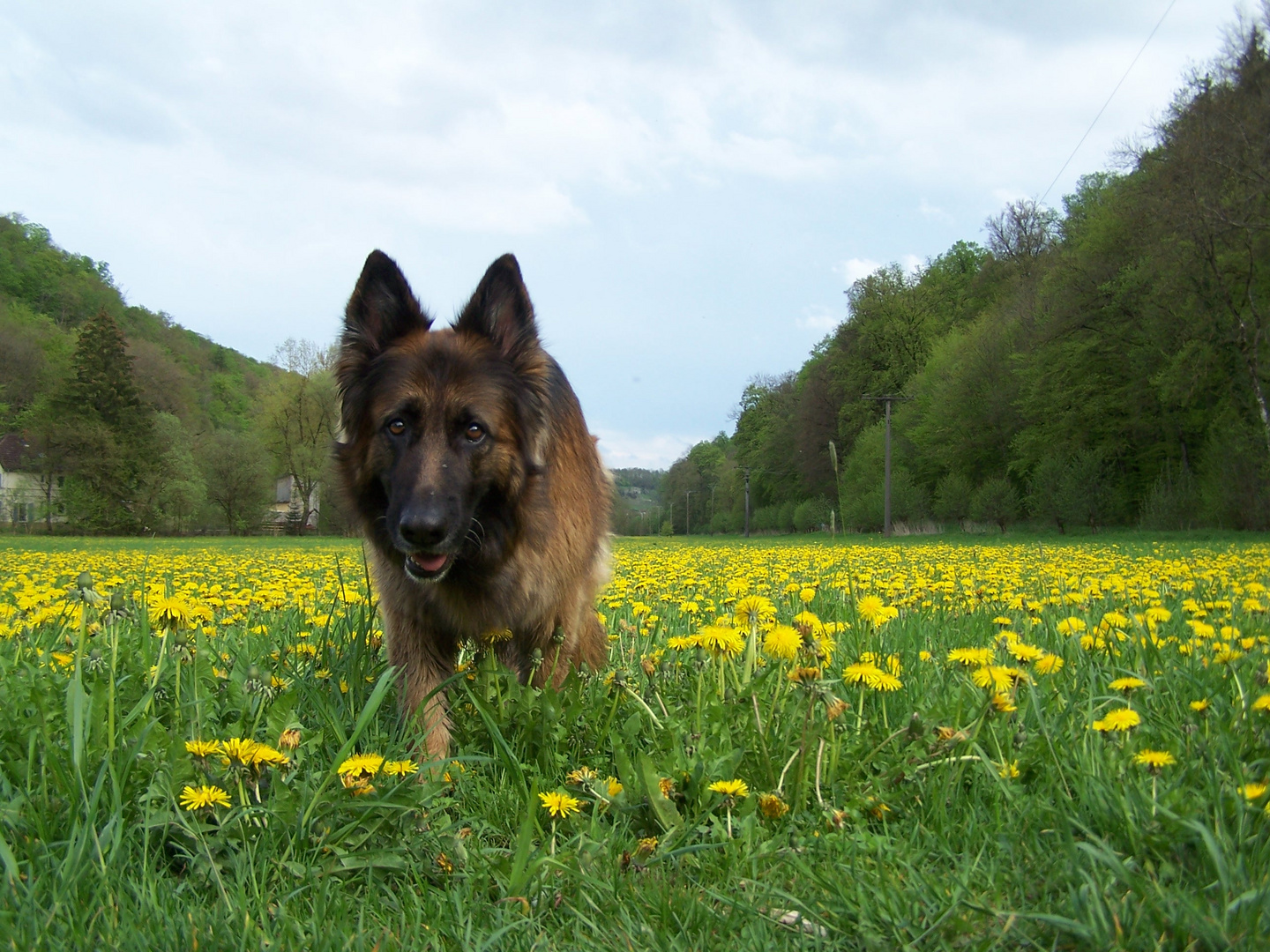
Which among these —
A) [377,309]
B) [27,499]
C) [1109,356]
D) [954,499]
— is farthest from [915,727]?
[27,499]

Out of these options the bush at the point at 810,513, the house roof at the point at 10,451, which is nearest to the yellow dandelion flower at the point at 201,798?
the bush at the point at 810,513

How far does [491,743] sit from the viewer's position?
2639mm

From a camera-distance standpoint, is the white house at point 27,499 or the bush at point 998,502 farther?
the white house at point 27,499

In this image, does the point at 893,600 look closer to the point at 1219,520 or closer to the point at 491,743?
the point at 491,743

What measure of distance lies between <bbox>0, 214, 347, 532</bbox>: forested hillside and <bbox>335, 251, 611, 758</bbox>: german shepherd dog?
48871 millimetres

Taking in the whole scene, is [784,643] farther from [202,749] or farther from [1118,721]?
[202,749]

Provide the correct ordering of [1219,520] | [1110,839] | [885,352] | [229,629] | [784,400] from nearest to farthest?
[1110,839] < [229,629] < [1219,520] < [885,352] < [784,400]

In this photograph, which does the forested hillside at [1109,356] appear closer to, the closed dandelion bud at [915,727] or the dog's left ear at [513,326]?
the dog's left ear at [513,326]

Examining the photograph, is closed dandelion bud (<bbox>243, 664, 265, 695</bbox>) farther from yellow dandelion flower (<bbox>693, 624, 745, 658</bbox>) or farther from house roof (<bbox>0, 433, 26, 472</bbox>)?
house roof (<bbox>0, 433, 26, 472</bbox>)

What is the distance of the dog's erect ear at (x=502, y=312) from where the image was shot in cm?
327

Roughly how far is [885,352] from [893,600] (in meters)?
56.1

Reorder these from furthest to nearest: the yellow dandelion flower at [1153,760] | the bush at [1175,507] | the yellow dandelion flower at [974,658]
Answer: the bush at [1175,507], the yellow dandelion flower at [974,658], the yellow dandelion flower at [1153,760]

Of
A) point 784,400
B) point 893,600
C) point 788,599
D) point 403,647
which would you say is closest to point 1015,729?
point 403,647

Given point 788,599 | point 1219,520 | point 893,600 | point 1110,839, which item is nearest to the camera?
point 1110,839
